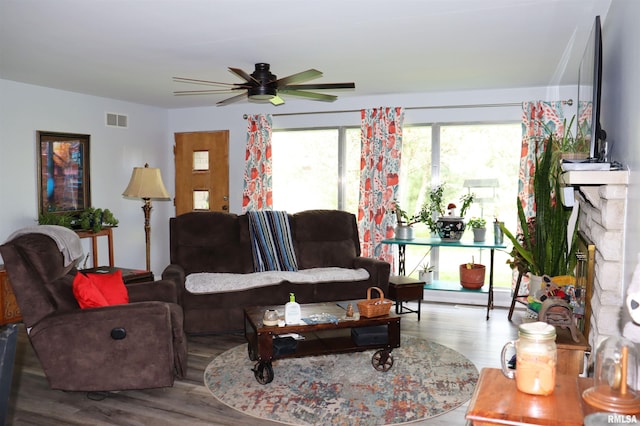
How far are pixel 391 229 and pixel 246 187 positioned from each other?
2.00 m

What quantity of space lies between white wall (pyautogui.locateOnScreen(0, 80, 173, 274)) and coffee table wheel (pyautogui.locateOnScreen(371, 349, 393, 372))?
3835mm

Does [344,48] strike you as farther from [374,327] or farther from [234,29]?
[374,327]

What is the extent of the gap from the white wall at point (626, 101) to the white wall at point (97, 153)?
5.19 metres

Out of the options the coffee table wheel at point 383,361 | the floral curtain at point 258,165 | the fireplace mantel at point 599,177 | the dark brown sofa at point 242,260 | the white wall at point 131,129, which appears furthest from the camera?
the floral curtain at point 258,165

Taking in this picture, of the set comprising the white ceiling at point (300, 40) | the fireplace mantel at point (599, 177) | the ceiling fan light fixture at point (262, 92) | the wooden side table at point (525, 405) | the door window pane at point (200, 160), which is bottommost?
the wooden side table at point (525, 405)

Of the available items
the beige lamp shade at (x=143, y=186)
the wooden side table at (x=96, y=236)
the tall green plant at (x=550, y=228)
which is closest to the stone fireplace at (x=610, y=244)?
the tall green plant at (x=550, y=228)

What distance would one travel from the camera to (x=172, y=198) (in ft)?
24.4

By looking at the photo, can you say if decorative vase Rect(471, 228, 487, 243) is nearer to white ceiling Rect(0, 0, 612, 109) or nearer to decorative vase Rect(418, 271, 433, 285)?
decorative vase Rect(418, 271, 433, 285)

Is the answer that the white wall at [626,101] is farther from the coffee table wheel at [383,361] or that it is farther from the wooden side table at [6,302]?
the wooden side table at [6,302]

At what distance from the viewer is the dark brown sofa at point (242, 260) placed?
14.8ft

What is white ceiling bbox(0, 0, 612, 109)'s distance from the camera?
3123 millimetres

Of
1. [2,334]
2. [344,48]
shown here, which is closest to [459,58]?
[344,48]

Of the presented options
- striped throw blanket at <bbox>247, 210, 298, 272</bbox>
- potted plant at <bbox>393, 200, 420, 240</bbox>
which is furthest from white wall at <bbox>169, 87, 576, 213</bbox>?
striped throw blanket at <bbox>247, 210, 298, 272</bbox>

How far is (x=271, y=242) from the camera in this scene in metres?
5.23
